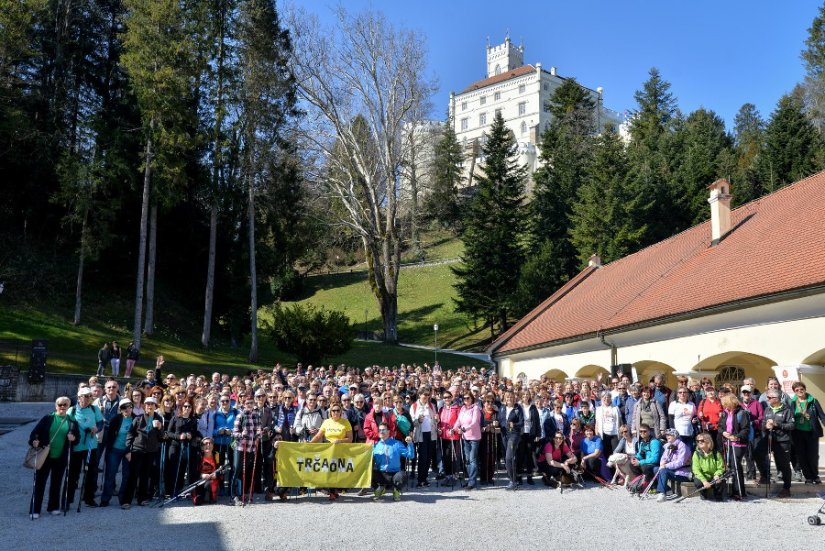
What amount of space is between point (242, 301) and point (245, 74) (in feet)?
38.2

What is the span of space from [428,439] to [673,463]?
4121 mm

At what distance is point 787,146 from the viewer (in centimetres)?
4447

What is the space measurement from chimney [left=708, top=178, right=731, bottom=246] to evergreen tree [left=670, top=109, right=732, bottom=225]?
24729 millimetres

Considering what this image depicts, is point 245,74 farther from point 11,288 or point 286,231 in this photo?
point 11,288

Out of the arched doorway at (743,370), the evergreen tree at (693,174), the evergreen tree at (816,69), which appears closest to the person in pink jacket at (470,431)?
the arched doorway at (743,370)

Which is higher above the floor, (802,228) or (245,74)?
(245,74)

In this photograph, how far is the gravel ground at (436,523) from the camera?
801 centimetres

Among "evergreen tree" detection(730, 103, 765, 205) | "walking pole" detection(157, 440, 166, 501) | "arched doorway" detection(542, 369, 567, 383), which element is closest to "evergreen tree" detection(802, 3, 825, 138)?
"evergreen tree" detection(730, 103, 765, 205)

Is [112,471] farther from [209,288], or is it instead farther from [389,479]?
[209,288]

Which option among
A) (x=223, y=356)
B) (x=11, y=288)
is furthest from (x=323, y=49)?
(x=11, y=288)

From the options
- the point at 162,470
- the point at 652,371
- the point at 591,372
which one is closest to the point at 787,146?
the point at 591,372

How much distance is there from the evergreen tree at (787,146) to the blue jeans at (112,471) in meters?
43.4

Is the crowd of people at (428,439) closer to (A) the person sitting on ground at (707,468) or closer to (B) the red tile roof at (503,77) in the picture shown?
(A) the person sitting on ground at (707,468)

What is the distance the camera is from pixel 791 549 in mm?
7500
